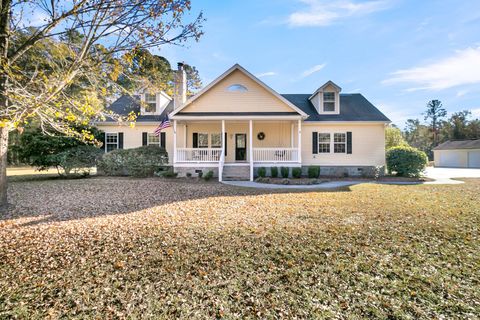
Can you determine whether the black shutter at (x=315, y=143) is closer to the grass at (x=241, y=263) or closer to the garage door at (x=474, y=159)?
the grass at (x=241, y=263)

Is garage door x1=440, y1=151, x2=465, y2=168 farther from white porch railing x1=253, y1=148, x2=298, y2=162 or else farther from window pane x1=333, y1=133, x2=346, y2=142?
white porch railing x1=253, y1=148, x2=298, y2=162

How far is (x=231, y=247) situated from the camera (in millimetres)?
4031

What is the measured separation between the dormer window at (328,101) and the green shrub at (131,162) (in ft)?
37.4

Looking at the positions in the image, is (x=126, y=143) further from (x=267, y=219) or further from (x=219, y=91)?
(x=267, y=219)

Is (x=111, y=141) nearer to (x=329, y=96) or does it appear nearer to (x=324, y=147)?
(x=324, y=147)

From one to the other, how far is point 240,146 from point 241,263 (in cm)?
1315

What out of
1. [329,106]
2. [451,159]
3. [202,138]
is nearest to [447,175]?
[329,106]

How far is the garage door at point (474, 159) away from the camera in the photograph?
29141 mm

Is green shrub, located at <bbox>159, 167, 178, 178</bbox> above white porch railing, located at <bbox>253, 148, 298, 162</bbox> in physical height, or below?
below

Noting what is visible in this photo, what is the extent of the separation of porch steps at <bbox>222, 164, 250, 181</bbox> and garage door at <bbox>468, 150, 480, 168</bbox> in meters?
31.9

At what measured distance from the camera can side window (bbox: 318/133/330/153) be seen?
1587cm

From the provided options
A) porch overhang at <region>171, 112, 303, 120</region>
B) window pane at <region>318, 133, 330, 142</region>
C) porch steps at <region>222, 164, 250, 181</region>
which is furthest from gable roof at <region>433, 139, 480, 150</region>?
porch steps at <region>222, 164, 250, 181</region>

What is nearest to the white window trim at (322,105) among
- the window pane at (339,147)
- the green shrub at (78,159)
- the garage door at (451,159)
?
the window pane at (339,147)

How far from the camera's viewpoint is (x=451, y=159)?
32.8 metres
